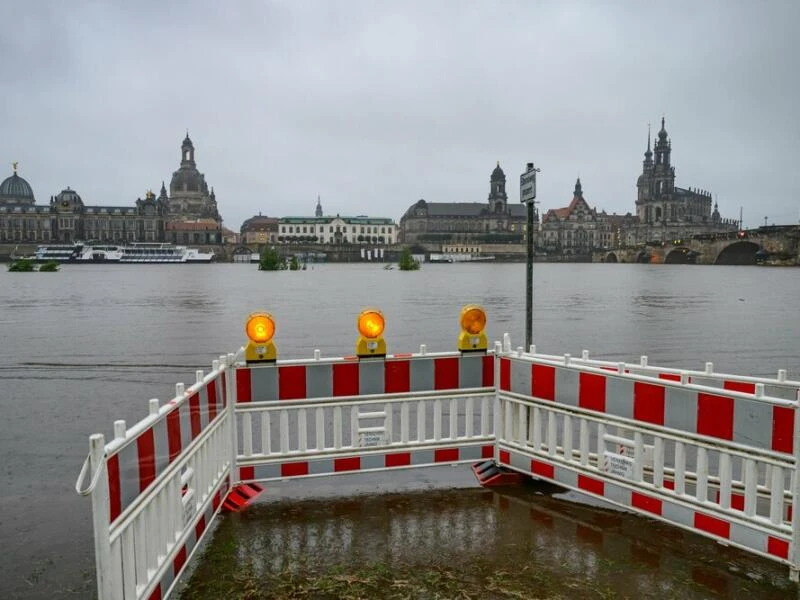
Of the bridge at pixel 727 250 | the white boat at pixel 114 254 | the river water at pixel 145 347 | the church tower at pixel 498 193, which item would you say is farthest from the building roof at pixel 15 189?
the river water at pixel 145 347

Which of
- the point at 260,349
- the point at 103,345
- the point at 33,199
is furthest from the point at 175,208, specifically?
the point at 260,349

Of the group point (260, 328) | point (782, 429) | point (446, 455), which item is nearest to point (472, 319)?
point (446, 455)

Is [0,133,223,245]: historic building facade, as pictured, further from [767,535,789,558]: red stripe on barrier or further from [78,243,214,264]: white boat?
[767,535,789,558]: red stripe on barrier

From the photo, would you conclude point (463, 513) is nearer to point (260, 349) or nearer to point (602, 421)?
point (602, 421)

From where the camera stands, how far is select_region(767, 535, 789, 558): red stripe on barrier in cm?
401

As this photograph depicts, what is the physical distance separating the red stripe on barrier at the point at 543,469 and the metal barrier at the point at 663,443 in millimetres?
10

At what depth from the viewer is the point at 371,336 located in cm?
546

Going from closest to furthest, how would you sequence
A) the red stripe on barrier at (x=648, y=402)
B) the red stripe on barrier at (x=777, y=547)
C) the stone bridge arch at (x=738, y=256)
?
the red stripe on barrier at (x=777, y=547)
the red stripe on barrier at (x=648, y=402)
the stone bridge arch at (x=738, y=256)

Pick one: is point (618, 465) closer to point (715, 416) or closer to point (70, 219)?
point (715, 416)

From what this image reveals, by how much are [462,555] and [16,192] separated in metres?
203

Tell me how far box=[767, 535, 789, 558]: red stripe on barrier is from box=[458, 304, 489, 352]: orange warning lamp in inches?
98.8

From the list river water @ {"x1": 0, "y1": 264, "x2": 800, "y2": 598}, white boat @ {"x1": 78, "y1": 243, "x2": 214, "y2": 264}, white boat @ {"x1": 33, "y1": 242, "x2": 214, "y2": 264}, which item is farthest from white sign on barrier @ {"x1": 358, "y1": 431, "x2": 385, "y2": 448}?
white boat @ {"x1": 78, "y1": 243, "x2": 214, "y2": 264}

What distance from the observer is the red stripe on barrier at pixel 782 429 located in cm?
394

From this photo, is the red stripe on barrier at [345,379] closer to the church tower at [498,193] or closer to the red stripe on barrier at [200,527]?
the red stripe on barrier at [200,527]
